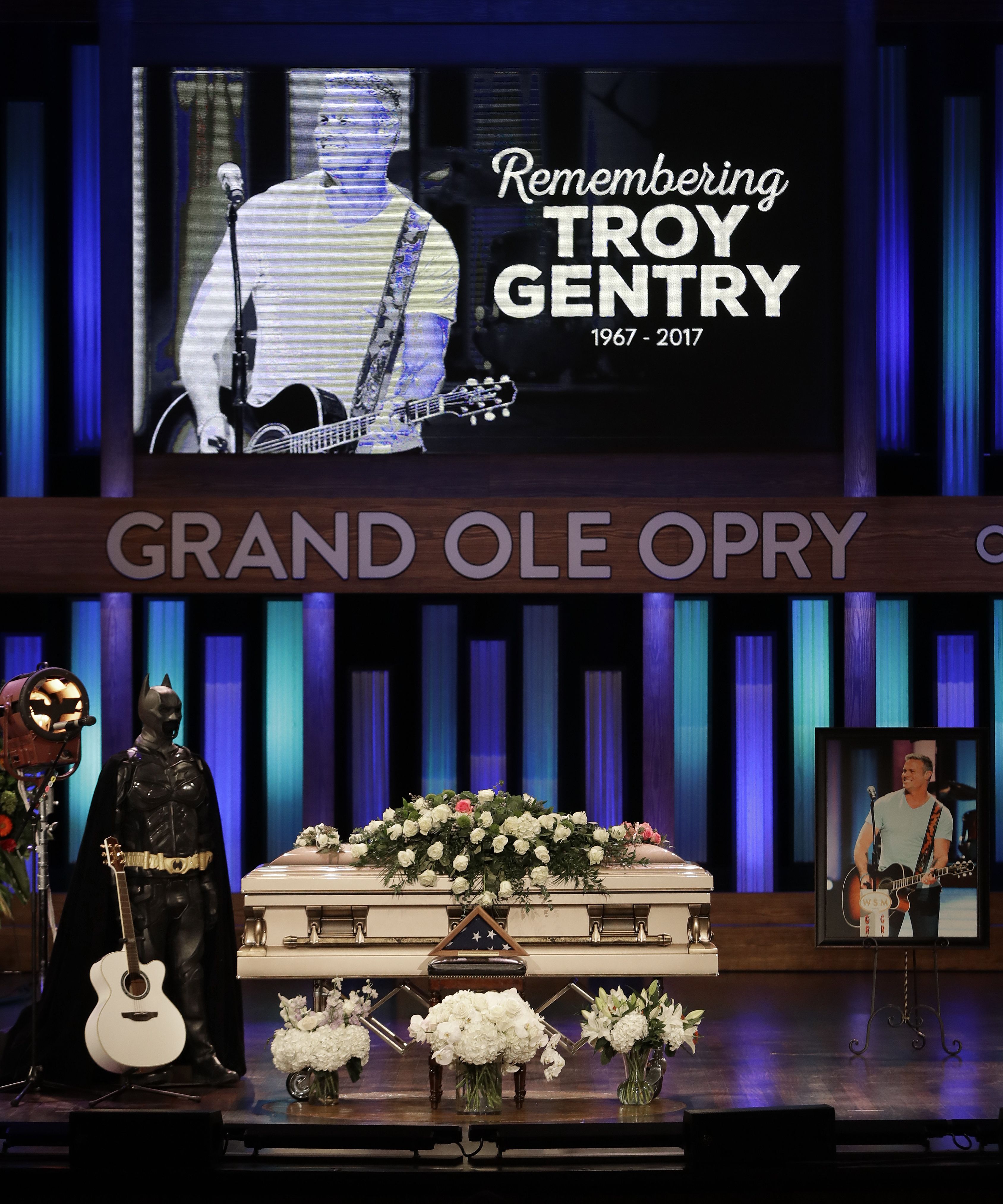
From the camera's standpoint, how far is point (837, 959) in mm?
8164

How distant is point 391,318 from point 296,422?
0.81 meters

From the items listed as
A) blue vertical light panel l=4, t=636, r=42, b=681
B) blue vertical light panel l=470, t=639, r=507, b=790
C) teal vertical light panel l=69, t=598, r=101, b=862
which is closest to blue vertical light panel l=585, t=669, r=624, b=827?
blue vertical light panel l=470, t=639, r=507, b=790

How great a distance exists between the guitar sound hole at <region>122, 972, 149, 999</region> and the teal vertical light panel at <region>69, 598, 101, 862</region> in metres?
2.79

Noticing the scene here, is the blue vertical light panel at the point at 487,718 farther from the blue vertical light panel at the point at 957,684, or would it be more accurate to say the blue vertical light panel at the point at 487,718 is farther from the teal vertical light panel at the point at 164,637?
the blue vertical light panel at the point at 957,684

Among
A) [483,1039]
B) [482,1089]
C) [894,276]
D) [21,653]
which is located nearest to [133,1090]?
[482,1089]

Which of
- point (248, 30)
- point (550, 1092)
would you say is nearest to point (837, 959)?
point (550, 1092)

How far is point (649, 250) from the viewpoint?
8367mm

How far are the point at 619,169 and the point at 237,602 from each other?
3.34 metres

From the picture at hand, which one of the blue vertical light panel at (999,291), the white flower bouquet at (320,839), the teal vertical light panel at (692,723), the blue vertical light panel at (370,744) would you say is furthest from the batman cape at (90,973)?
the blue vertical light panel at (999,291)

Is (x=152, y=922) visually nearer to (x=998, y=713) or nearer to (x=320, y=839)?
(x=320, y=839)

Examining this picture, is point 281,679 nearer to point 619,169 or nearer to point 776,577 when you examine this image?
point 776,577

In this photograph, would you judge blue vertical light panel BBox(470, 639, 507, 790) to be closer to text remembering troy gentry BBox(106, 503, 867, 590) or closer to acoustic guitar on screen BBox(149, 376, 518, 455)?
text remembering troy gentry BBox(106, 503, 867, 590)

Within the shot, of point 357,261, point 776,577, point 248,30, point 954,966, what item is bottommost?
point 954,966

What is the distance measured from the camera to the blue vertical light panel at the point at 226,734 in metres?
8.20
